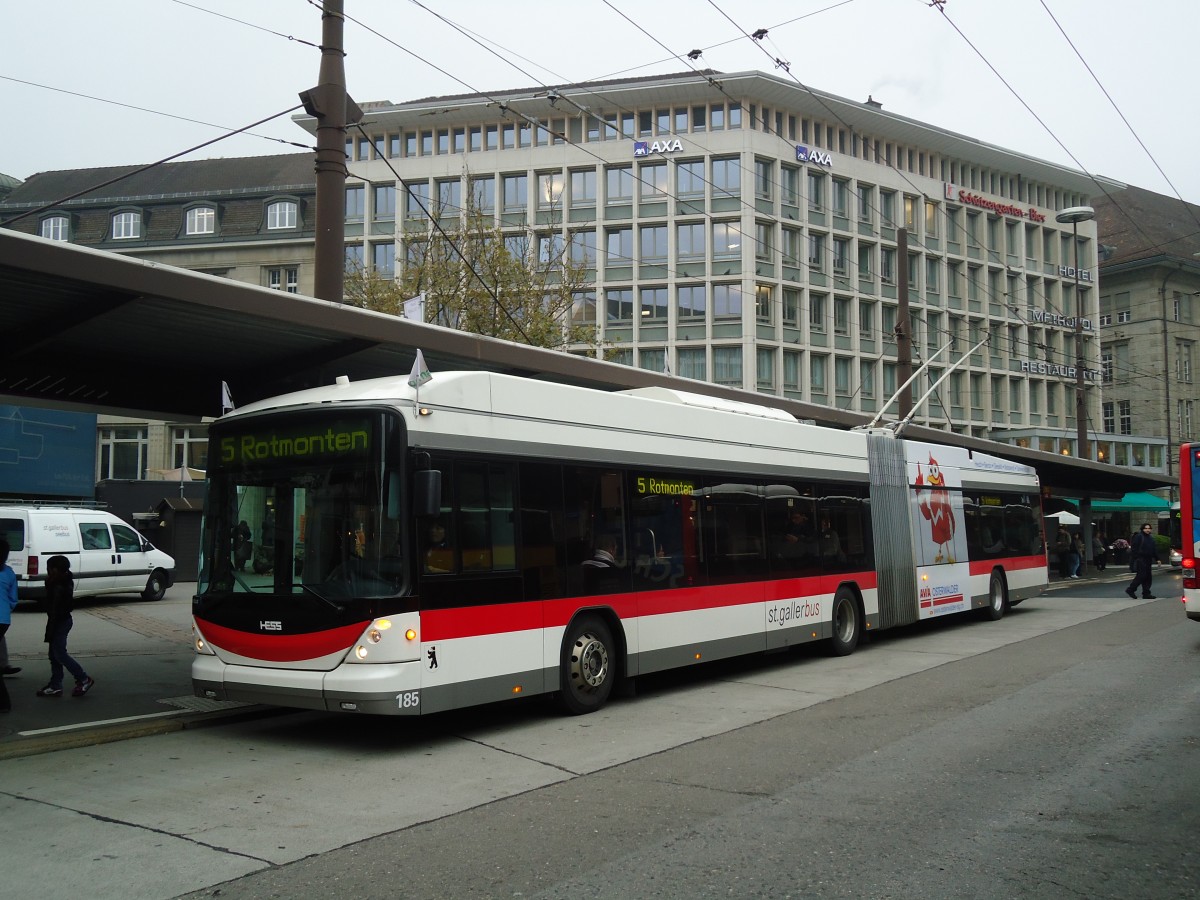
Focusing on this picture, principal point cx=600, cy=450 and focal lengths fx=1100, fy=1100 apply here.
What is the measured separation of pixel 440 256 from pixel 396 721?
19.3 m

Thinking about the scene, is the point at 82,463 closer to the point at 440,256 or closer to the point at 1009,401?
the point at 440,256

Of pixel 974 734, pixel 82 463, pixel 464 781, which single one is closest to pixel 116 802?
pixel 464 781

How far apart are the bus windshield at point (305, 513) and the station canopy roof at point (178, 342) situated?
1.27 meters

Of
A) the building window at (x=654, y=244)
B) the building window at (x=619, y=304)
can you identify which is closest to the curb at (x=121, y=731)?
the building window at (x=619, y=304)

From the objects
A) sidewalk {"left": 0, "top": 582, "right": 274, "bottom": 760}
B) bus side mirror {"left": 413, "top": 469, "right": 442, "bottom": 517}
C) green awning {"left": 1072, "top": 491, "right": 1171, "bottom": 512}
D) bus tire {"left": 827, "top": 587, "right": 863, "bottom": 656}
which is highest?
green awning {"left": 1072, "top": 491, "right": 1171, "bottom": 512}

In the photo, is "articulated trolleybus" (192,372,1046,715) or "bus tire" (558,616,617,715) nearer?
"articulated trolleybus" (192,372,1046,715)

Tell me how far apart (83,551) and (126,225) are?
102 feet

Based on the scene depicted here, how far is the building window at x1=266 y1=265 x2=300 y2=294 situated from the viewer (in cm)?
4900

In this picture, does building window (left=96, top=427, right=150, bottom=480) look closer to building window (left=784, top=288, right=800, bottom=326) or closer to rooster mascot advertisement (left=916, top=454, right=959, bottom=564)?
building window (left=784, top=288, right=800, bottom=326)

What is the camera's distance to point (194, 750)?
898 cm

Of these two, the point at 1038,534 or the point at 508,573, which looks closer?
the point at 508,573

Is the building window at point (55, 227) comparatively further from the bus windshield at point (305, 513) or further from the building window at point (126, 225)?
the bus windshield at point (305, 513)

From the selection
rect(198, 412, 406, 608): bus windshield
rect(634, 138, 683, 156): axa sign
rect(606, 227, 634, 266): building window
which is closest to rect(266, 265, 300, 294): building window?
rect(606, 227, 634, 266): building window

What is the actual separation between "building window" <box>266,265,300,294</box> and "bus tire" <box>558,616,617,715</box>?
136 feet
